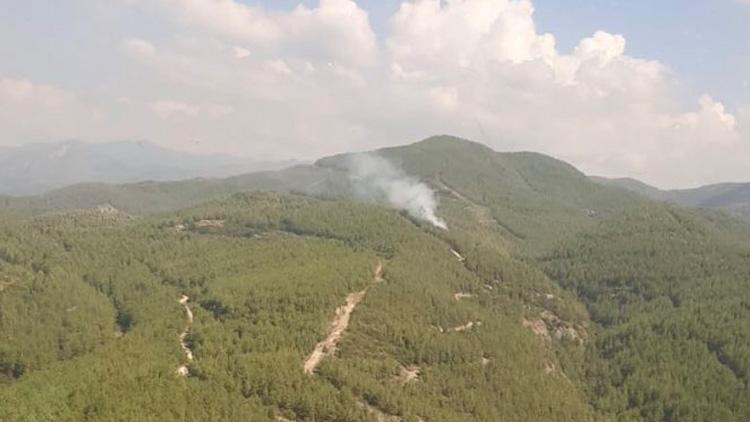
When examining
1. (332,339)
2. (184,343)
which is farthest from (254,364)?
(332,339)

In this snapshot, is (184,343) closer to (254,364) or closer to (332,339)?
(254,364)

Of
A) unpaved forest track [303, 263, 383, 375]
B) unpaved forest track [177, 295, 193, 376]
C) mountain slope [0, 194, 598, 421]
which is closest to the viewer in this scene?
mountain slope [0, 194, 598, 421]

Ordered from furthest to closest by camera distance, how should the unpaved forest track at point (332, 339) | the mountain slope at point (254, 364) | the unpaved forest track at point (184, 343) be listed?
the unpaved forest track at point (332, 339) → the unpaved forest track at point (184, 343) → the mountain slope at point (254, 364)

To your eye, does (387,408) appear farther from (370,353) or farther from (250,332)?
(250,332)

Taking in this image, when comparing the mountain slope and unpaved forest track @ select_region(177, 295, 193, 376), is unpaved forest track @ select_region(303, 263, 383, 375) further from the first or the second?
unpaved forest track @ select_region(177, 295, 193, 376)

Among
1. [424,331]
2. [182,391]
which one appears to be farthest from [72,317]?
[424,331]

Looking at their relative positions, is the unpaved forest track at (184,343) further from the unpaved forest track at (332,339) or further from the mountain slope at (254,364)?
the unpaved forest track at (332,339)

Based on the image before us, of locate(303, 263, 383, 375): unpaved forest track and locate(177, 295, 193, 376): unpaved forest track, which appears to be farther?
locate(303, 263, 383, 375): unpaved forest track

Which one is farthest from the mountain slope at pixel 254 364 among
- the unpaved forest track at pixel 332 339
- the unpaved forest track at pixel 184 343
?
the unpaved forest track at pixel 332 339

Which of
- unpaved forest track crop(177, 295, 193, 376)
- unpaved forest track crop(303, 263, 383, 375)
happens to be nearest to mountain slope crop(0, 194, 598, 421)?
unpaved forest track crop(177, 295, 193, 376)

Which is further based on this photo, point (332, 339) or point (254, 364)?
point (332, 339)

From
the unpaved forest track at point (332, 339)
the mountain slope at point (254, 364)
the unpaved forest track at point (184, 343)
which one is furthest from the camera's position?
the unpaved forest track at point (332, 339)
